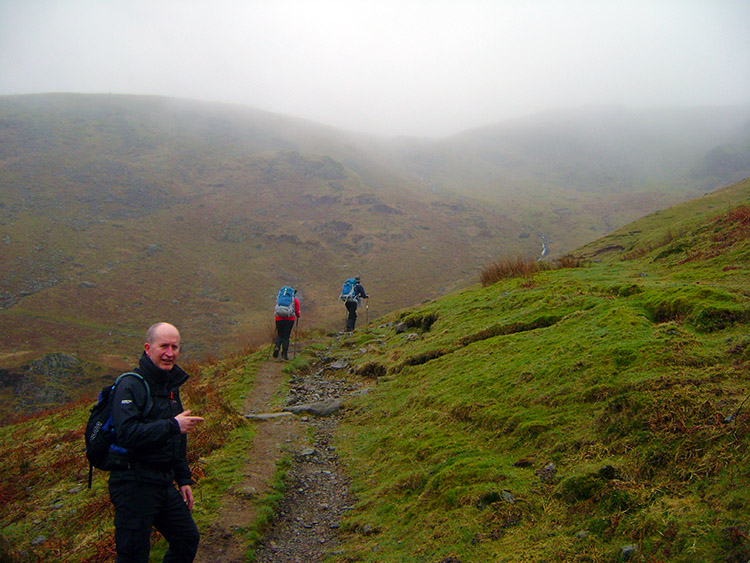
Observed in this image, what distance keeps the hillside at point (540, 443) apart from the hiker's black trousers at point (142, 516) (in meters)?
1.85

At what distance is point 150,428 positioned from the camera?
387 centimetres

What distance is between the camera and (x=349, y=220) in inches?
3162

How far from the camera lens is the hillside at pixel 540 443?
3.90 meters

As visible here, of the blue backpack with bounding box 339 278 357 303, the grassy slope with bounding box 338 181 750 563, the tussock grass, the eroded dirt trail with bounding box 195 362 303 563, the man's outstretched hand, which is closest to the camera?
the grassy slope with bounding box 338 181 750 563

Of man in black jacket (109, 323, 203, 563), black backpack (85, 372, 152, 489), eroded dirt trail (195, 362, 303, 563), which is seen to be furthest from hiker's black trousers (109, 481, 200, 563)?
eroded dirt trail (195, 362, 303, 563)

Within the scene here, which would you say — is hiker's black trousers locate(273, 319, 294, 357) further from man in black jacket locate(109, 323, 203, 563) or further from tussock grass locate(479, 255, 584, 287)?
man in black jacket locate(109, 323, 203, 563)

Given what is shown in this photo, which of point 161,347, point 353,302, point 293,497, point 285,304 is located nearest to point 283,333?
point 285,304

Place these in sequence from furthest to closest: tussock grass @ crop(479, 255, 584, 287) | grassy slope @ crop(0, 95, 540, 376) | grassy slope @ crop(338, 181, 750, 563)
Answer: grassy slope @ crop(0, 95, 540, 376) < tussock grass @ crop(479, 255, 584, 287) < grassy slope @ crop(338, 181, 750, 563)

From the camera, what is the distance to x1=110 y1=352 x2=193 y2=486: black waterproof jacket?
12.6ft

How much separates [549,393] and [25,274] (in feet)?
199

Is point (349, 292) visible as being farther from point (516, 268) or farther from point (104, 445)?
point (104, 445)

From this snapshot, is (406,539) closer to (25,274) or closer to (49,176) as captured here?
(25,274)

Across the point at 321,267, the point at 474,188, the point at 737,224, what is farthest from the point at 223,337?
the point at 474,188

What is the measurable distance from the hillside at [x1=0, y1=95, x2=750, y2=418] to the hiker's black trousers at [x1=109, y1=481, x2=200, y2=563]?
19.3 m
